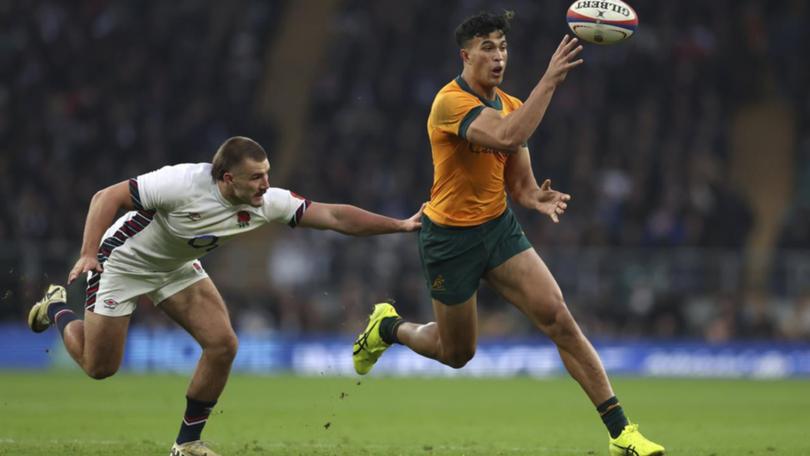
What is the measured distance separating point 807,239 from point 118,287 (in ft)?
51.2

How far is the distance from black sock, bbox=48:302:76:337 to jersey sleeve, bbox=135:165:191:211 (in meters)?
1.55

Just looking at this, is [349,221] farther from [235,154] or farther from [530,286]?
[530,286]

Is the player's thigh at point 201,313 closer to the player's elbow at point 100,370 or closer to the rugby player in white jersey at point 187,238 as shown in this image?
the rugby player in white jersey at point 187,238

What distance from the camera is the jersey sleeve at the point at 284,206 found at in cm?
940

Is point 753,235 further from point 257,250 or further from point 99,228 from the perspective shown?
point 99,228

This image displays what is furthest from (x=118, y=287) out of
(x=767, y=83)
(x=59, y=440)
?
(x=767, y=83)

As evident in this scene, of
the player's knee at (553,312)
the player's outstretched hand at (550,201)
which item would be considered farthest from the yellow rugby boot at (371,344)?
the player's outstretched hand at (550,201)

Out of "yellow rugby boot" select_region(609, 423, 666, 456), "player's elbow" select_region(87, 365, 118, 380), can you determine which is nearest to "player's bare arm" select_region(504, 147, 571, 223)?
"yellow rugby boot" select_region(609, 423, 666, 456)

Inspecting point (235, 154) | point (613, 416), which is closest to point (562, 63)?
point (235, 154)

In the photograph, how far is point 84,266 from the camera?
28.4ft

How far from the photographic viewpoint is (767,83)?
86.6 ft

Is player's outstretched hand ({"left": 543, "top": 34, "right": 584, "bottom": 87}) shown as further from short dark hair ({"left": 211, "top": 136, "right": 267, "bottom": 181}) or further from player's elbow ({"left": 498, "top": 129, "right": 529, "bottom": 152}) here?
short dark hair ({"left": 211, "top": 136, "right": 267, "bottom": 181})

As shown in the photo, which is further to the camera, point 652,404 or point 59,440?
point 652,404

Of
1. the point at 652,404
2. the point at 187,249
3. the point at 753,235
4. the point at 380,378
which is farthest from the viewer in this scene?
the point at 753,235
